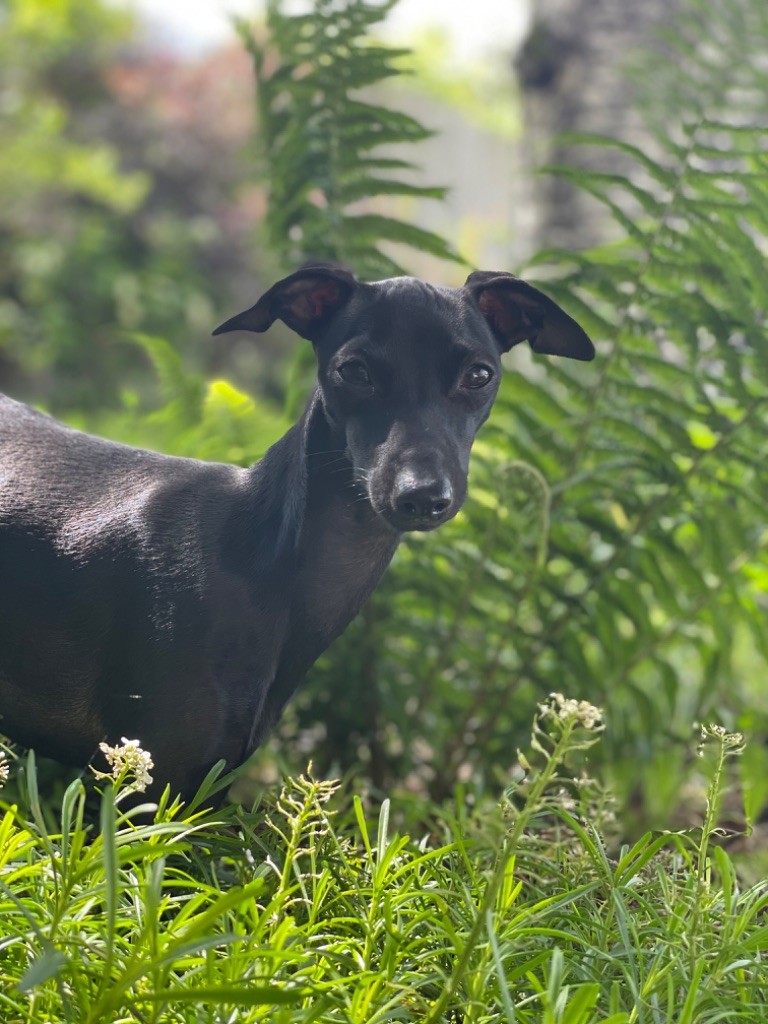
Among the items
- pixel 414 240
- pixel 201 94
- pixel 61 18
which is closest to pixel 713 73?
pixel 414 240

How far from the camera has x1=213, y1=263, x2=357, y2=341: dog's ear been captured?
5.95ft

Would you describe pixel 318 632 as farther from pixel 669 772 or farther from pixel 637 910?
pixel 669 772

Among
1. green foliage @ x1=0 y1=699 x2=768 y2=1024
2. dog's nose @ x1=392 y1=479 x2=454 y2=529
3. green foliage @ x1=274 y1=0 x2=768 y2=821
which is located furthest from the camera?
green foliage @ x1=274 y1=0 x2=768 y2=821

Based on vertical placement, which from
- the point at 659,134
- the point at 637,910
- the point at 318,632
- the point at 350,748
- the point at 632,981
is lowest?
the point at 350,748

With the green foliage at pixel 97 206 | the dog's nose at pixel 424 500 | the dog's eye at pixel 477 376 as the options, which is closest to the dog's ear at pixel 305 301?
the dog's eye at pixel 477 376

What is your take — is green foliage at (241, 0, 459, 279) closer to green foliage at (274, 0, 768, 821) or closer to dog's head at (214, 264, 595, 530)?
green foliage at (274, 0, 768, 821)

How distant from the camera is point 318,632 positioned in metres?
1.92

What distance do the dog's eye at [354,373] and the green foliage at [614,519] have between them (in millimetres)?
861

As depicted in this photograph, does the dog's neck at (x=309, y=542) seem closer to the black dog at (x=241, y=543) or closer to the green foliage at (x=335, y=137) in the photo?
the black dog at (x=241, y=543)

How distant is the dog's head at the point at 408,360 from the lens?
1654 mm

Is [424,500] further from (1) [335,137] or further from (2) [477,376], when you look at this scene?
(1) [335,137]

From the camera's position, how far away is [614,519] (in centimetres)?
305

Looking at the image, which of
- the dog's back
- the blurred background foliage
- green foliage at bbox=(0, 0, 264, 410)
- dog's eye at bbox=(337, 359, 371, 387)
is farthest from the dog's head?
green foliage at bbox=(0, 0, 264, 410)

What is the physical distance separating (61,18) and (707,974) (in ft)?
33.6
